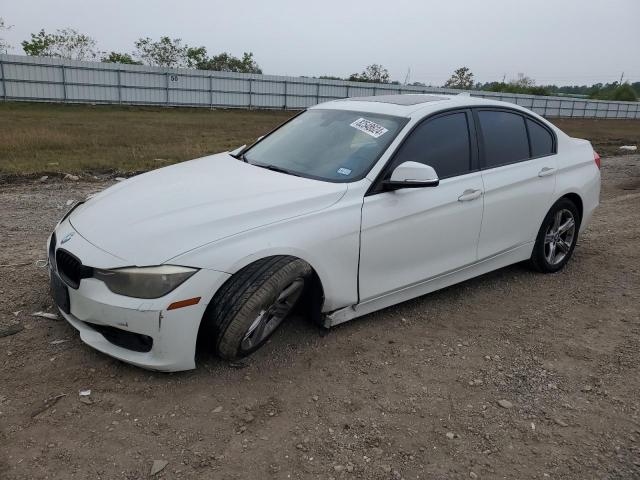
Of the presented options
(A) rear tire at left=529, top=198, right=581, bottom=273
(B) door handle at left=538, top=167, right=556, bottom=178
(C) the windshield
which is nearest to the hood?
(C) the windshield

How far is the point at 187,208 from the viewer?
3.11 m

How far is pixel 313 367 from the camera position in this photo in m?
3.22

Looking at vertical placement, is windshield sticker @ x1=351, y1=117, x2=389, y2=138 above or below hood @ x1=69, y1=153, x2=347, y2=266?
above

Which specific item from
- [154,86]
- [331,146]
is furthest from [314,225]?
[154,86]

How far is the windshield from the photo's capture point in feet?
11.8

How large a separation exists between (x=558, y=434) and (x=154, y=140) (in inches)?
542

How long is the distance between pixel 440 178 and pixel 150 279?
217 cm

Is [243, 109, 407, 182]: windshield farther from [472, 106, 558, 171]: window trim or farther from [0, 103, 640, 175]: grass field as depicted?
[0, 103, 640, 175]: grass field

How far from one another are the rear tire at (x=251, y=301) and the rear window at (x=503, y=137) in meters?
2.00

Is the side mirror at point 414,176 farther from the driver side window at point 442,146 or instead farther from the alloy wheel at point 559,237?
the alloy wheel at point 559,237

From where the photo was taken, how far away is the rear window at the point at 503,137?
421 centimetres

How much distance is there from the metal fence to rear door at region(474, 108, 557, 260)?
27.5 meters

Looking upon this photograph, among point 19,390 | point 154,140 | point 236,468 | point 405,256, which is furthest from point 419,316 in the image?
point 154,140

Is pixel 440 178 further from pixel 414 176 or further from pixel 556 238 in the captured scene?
pixel 556 238
